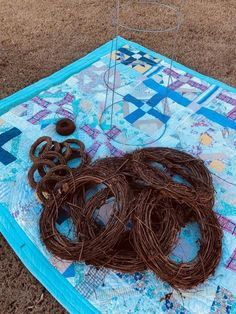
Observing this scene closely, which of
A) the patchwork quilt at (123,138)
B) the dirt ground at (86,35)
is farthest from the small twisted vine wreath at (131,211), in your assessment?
the dirt ground at (86,35)

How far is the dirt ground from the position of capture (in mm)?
2342

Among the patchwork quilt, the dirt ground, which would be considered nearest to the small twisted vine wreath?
the patchwork quilt

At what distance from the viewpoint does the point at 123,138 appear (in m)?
1.90

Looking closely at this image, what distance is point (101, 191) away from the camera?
153cm

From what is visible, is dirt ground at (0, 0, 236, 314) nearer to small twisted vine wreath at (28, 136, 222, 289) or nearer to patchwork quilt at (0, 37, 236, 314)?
patchwork quilt at (0, 37, 236, 314)

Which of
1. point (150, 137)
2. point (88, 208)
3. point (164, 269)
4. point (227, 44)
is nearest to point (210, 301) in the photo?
point (164, 269)

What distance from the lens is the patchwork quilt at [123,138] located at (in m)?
1.35

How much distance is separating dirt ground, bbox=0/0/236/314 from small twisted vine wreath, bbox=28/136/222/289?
0.87 metres

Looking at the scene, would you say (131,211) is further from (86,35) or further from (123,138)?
(86,35)

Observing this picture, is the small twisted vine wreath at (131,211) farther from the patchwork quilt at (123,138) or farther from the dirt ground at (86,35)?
the dirt ground at (86,35)

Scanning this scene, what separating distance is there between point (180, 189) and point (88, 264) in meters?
0.44

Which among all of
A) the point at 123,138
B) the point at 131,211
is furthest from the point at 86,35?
the point at 131,211

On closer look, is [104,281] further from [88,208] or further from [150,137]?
[150,137]

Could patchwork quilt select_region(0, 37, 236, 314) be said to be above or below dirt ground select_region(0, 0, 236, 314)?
below
